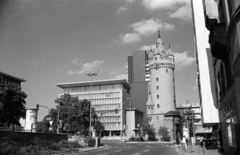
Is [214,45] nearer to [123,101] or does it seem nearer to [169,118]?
[169,118]

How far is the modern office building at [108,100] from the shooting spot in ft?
382

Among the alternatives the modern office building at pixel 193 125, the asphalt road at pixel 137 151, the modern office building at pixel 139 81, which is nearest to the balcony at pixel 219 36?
the asphalt road at pixel 137 151

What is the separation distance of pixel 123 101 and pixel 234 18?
112 metres

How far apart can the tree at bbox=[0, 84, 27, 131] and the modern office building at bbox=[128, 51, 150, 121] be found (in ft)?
423

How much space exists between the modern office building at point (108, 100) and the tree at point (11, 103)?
74100 mm

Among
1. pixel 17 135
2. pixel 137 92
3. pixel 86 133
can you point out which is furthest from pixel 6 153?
pixel 137 92

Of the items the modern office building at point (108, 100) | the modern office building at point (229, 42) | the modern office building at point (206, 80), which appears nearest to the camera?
the modern office building at point (229, 42)

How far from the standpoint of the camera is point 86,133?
59.8 metres

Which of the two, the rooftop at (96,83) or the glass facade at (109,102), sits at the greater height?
the rooftop at (96,83)

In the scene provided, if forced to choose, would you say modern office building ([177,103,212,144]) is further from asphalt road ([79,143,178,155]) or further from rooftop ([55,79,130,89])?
rooftop ([55,79,130,89])

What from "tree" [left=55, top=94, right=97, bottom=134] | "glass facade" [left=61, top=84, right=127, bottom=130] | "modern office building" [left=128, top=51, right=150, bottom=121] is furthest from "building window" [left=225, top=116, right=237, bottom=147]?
"modern office building" [left=128, top=51, right=150, bottom=121]

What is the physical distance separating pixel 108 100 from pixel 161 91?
2928 cm

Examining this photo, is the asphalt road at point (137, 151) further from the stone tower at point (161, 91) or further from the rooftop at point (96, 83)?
the rooftop at point (96, 83)

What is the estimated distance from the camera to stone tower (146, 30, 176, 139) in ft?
334
